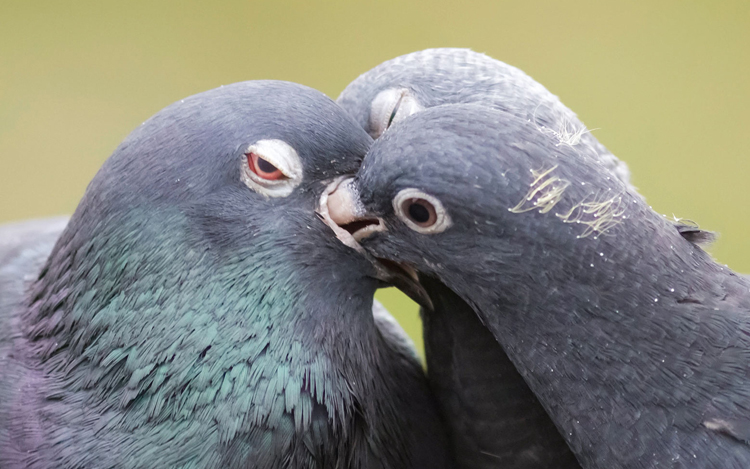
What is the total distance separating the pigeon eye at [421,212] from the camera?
124cm

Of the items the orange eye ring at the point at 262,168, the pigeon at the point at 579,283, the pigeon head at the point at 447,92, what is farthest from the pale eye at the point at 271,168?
the pigeon head at the point at 447,92

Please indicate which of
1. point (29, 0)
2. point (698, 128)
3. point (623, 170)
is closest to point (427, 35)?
point (698, 128)

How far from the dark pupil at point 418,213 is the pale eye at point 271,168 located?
249mm

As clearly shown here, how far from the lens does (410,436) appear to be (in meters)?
1.64

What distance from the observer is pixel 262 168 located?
1410mm

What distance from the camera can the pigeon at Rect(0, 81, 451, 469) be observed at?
1.35 meters

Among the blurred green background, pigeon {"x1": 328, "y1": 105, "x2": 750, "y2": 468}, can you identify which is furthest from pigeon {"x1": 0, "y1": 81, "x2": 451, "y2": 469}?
the blurred green background

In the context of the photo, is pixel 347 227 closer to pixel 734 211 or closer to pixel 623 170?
pixel 623 170

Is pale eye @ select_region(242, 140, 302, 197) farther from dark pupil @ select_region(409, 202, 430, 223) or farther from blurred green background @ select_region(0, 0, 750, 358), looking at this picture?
blurred green background @ select_region(0, 0, 750, 358)

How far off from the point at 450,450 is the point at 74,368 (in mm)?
777

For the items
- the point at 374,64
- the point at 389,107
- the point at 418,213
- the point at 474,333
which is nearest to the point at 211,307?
the point at 418,213

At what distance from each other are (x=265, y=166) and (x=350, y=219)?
18 cm

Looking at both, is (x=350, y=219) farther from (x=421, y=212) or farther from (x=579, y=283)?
(x=579, y=283)

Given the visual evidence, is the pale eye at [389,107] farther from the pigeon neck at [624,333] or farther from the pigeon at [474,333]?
the pigeon neck at [624,333]
